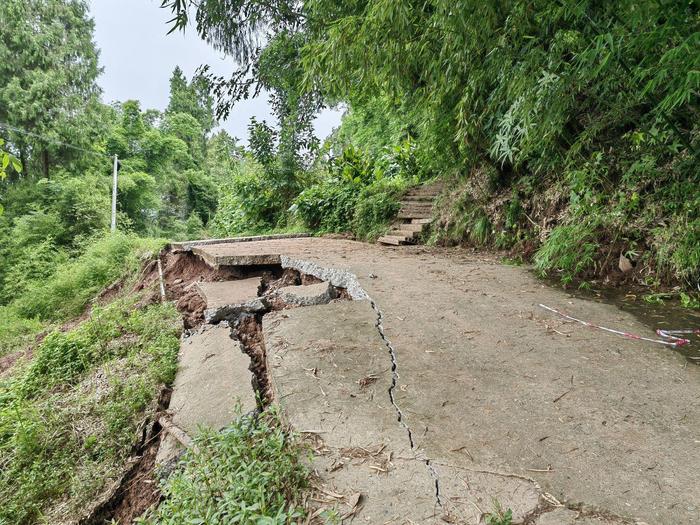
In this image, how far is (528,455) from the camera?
38.9 inches

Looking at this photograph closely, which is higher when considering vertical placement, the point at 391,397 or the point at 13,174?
the point at 13,174

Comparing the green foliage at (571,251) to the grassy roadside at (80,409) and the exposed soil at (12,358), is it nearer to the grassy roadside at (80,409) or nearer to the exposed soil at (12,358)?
the grassy roadside at (80,409)

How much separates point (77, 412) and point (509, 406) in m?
2.12

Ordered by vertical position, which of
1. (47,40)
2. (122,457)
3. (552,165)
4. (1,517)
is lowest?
(1,517)

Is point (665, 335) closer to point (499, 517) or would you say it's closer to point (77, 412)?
point (499, 517)

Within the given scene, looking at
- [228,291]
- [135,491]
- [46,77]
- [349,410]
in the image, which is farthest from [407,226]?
[46,77]

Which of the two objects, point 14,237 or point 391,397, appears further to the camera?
point 14,237

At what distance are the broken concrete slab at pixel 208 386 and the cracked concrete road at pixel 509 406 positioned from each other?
0.18 m

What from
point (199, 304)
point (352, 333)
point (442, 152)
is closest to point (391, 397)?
point (352, 333)

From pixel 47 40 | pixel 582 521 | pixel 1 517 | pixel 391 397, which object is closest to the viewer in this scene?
pixel 582 521

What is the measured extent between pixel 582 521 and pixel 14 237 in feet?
50.2

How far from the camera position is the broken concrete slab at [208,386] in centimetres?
146

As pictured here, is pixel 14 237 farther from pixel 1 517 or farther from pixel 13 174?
pixel 1 517

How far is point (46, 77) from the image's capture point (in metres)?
13.5
